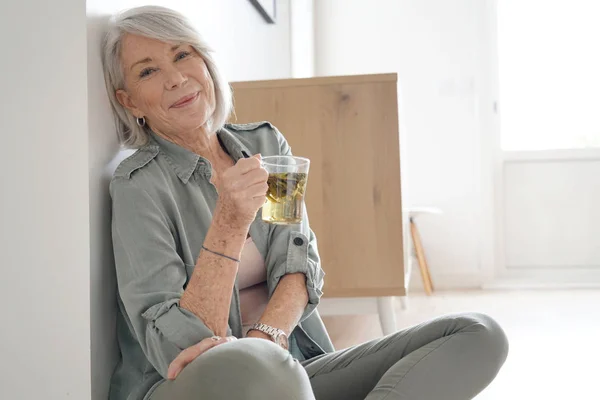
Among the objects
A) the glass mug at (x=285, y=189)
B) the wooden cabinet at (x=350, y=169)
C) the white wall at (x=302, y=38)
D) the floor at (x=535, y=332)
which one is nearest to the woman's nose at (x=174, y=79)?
the glass mug at (x=285, y=189)

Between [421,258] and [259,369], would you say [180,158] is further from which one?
[421,258]

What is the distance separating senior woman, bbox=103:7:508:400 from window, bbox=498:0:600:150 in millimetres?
3500

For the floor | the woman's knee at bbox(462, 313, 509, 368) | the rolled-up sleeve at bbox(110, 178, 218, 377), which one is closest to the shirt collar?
the rolled-up sleeve at bbox(110, 178, 218, 377)

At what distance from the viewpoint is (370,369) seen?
1.22 metres

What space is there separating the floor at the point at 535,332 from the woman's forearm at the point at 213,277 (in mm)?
1197

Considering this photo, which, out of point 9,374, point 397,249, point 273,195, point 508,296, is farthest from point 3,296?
point 508,296

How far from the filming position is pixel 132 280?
1.09m

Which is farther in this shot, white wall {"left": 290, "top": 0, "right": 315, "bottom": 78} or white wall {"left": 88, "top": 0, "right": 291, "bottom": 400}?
white wall {"left": 290, "top": 0, "right": 315, "bottom": 78}

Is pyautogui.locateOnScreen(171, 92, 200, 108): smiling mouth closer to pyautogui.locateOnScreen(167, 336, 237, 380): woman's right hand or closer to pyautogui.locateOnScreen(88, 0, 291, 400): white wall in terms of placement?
pyautogui.locateOnScreen(88, 0, 291, 400): white wall

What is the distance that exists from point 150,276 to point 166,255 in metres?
0.04

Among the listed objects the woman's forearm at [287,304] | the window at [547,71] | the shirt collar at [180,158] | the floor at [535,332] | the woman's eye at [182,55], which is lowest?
the floor at [535,332]

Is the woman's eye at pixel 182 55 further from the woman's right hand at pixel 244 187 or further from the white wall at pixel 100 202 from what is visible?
the woman's right hand at pixel 244 187

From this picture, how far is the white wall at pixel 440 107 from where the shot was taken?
448 cm

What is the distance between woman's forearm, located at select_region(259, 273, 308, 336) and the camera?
47.5 inches
